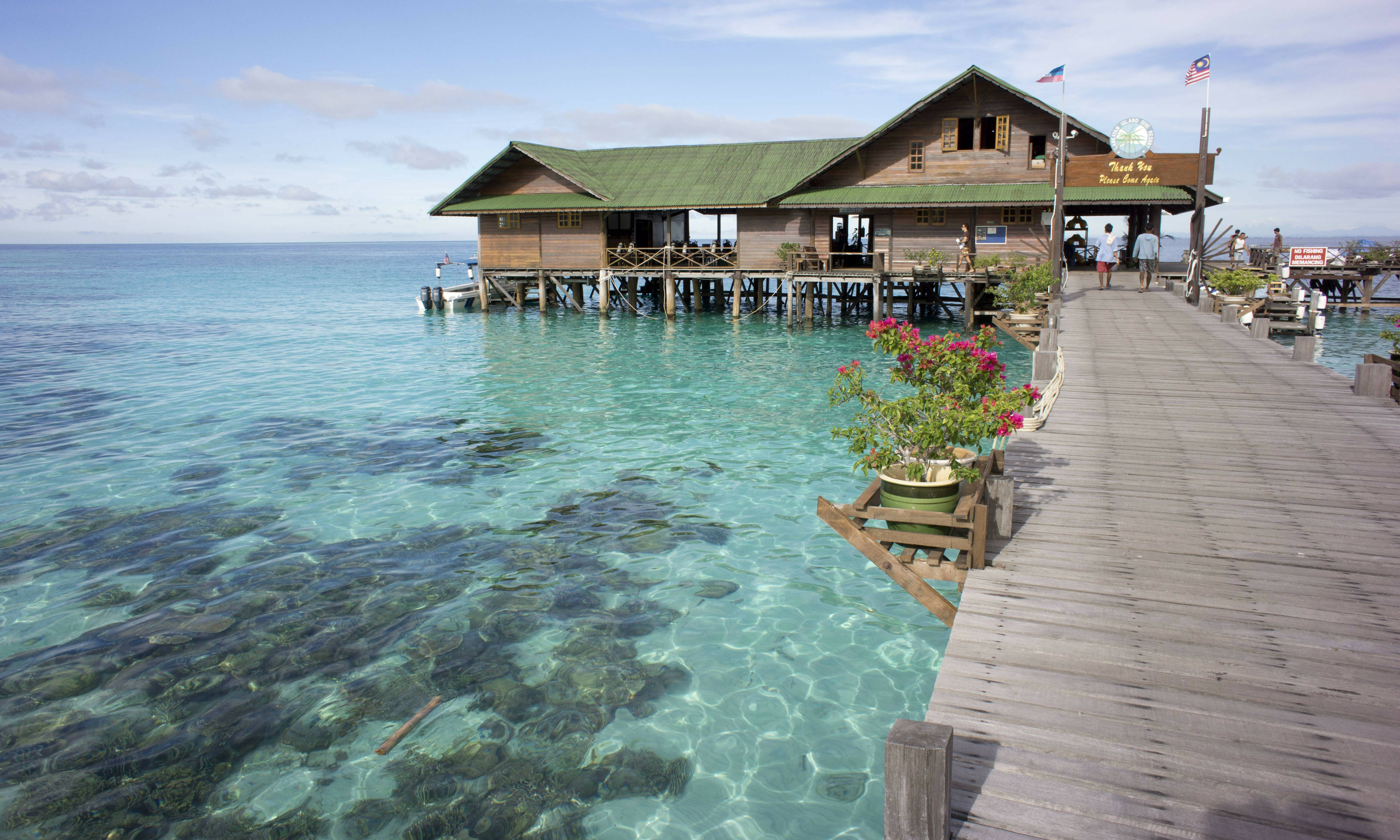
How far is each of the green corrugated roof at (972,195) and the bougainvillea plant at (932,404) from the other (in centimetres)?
2062

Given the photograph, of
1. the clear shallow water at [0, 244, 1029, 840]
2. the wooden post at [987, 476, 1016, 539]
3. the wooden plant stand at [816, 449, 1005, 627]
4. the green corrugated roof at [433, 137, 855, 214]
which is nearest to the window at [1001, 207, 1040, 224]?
the green corrugated roof at [433, 137, 855, 214]

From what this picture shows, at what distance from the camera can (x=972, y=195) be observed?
2917 centimetres

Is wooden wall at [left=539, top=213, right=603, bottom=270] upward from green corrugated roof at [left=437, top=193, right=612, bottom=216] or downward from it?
downward

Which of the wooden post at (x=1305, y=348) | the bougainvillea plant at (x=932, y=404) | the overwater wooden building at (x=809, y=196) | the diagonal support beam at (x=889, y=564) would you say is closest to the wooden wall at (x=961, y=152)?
the overwater wooden building at (x=809, y=196)

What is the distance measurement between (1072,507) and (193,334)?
39.1m

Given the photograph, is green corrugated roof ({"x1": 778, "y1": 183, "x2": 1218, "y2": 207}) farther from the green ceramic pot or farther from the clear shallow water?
the green ceramic pot

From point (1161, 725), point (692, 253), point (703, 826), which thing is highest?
point (692, 253)

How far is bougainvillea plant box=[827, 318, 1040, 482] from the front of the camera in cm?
755

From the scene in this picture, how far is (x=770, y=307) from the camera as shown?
4291 cm

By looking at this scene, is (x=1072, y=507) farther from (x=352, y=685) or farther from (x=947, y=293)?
(x=947, y=293)

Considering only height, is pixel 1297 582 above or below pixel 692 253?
below

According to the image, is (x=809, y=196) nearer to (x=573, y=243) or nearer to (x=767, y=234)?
(x=767, y=234)

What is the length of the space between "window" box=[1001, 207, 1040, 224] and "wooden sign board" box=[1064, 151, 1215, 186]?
16.7ft

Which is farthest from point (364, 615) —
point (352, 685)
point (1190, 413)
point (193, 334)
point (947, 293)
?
point (947, 293)
